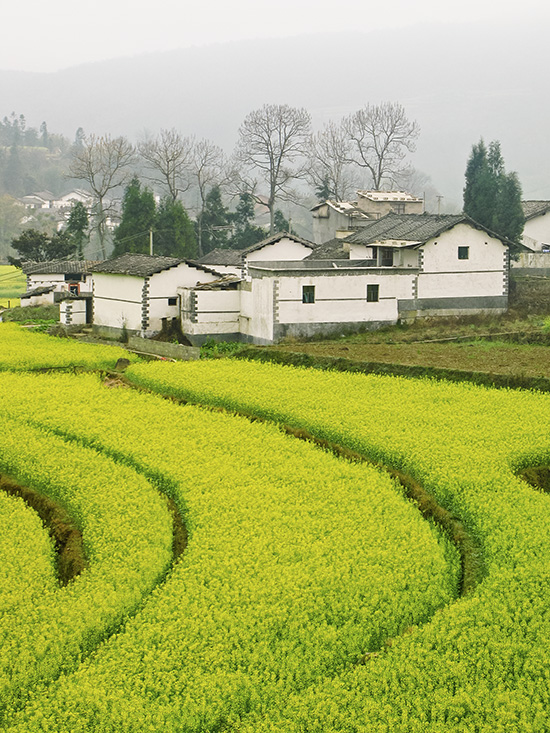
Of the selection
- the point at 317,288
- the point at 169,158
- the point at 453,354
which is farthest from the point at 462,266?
the point at 169,158

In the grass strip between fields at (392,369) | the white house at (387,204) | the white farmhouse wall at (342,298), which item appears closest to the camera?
the grass strip between fields at (392,369)

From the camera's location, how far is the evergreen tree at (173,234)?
6359 centimetres

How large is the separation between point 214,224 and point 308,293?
113 feet

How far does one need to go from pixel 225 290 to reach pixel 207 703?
1180 inches

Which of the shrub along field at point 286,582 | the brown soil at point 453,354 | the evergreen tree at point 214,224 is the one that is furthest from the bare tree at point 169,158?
the shrub along field at point 286,582

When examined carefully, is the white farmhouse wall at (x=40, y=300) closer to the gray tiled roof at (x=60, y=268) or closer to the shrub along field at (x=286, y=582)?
the gray tiled roof at (x=60, y=268)

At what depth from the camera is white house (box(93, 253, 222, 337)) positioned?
131 ft

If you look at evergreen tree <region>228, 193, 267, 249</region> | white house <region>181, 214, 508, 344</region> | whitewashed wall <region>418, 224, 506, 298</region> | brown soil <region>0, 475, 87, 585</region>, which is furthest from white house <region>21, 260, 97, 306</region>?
brown soil <region>0, 475, 87, 585</region>

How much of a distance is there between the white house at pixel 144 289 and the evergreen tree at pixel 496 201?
15.5m

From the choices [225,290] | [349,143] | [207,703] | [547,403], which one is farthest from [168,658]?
[349,143]

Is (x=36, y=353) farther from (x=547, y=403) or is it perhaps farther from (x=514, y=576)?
(x=514, y=576)

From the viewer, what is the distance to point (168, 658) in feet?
34.6

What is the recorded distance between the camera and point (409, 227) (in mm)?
43250

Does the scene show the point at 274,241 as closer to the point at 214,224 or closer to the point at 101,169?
the point at 214,224
